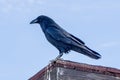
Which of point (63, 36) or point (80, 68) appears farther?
point (63, 36)

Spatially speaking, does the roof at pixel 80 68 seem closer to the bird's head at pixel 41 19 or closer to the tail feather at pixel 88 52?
the tail feather at pixel 88 52

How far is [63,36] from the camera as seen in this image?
1012cm

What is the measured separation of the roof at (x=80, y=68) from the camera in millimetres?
9141

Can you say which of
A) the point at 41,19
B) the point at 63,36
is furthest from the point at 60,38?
the point at 41,19

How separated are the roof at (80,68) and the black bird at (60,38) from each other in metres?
0.41

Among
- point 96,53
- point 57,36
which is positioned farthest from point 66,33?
point 96,53

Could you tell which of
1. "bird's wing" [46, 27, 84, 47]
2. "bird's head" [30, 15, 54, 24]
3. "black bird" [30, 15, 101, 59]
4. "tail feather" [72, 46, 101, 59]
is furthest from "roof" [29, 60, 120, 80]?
"bird's head" [30, 15, 54, 24]

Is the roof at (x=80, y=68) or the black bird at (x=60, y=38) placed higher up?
the black bird at (x=60, y=38)

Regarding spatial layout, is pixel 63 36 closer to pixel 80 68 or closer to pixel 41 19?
pixel 41 19

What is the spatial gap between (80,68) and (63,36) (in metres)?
1.12

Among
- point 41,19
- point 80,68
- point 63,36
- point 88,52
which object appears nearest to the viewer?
point 80,68

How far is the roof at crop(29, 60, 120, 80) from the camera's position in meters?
9.14

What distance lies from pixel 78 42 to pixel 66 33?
341 millimetres

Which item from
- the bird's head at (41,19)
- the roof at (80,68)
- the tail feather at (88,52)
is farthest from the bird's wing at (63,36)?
the roof at (80,68)
